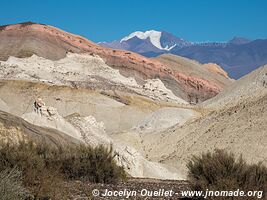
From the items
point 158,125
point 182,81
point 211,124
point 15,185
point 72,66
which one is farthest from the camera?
point 182,81

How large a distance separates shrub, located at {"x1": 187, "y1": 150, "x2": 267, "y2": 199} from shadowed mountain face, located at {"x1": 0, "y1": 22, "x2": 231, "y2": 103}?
75877 mm

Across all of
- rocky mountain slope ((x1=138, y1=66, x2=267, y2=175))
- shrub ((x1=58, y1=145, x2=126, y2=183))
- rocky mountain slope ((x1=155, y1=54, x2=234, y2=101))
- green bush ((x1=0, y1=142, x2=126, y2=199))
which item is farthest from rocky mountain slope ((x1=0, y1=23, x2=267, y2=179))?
shrub ((x1=58, y1=145, x2=126, y2=183))

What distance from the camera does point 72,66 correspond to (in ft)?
294

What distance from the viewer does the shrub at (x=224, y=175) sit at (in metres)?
9.98

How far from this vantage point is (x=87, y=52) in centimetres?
9962

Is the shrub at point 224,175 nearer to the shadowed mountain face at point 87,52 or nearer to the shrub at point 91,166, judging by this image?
the shrub at point 91,166

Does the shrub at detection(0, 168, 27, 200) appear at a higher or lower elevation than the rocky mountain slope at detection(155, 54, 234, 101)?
lower

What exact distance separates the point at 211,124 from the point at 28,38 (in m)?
59.5

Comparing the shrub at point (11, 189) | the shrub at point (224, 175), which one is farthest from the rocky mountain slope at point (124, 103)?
the shrub at point (11, 189)

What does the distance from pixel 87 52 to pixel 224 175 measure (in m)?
89.7

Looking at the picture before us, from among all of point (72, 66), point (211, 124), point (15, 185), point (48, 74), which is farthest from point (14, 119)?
point (72, 66)

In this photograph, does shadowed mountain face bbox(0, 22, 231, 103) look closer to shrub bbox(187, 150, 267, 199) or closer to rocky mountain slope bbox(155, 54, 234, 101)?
rocky mountain slope bbox(155, 54, 234, 101)

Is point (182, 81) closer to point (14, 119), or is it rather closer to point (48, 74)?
point (48, 74)

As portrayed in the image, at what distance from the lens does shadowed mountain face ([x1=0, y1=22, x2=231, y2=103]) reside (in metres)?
91.0
